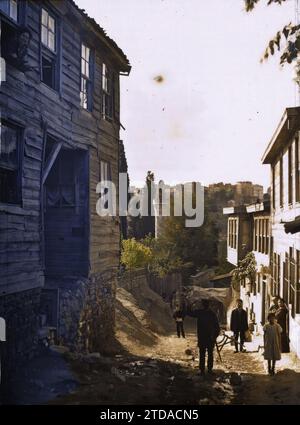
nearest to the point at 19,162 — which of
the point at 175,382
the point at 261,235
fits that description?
the point at 175,382

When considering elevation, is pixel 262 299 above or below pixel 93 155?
below

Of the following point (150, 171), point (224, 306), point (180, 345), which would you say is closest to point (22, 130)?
point (180, 345)

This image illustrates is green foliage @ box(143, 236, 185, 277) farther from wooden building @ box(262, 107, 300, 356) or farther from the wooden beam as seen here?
the wooden beam

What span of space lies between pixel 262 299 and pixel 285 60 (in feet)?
52.3

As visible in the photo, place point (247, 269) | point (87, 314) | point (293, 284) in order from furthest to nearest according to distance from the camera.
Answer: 1. point (247, 269)
2. point (87, 314)
3. point (293, 284)

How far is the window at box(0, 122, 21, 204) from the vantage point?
10852 mm

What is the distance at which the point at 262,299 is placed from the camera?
73.0 ft

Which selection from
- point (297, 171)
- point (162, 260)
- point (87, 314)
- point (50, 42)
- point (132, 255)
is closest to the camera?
point (50, 42)

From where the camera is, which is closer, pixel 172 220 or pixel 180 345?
pixel 180 345

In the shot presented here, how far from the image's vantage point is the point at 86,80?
15.8 meters

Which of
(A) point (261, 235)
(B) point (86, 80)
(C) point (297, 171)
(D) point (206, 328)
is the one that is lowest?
(D) point (206, 328)

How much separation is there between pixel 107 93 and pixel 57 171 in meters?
3.67

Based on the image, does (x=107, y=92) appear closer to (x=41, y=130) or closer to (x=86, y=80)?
(x=86, y=80)
